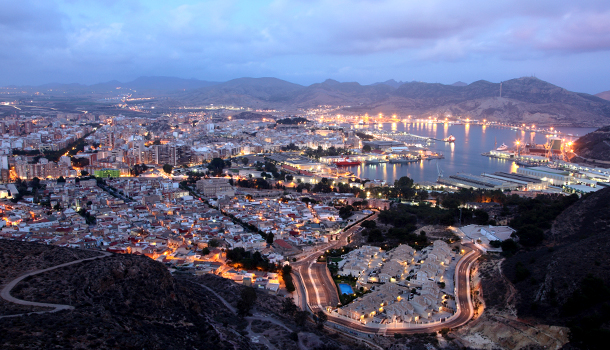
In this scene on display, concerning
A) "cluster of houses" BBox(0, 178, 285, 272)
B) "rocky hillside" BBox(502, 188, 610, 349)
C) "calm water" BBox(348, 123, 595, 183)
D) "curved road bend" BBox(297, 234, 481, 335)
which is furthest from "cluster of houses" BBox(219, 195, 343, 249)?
"calm water" BBox(348, 123, 595, 183)

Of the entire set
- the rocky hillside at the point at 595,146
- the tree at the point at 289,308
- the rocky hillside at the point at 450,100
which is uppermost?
the rocky hillside at the point at 450,100

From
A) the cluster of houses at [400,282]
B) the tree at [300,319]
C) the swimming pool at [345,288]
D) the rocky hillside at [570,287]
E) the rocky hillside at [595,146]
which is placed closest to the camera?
the rocky hillside at [570,287]

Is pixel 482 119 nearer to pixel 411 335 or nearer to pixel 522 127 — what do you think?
pixel 522 127

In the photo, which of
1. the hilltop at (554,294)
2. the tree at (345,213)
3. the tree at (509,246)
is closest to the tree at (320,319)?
the hilltop at (554,294)

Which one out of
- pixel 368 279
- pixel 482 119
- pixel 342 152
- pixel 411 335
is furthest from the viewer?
pixel 482 119

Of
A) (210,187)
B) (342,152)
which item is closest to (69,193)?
(210,187)

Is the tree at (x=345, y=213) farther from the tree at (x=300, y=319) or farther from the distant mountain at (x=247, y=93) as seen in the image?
the distant mountain at (x=247, y=93)
